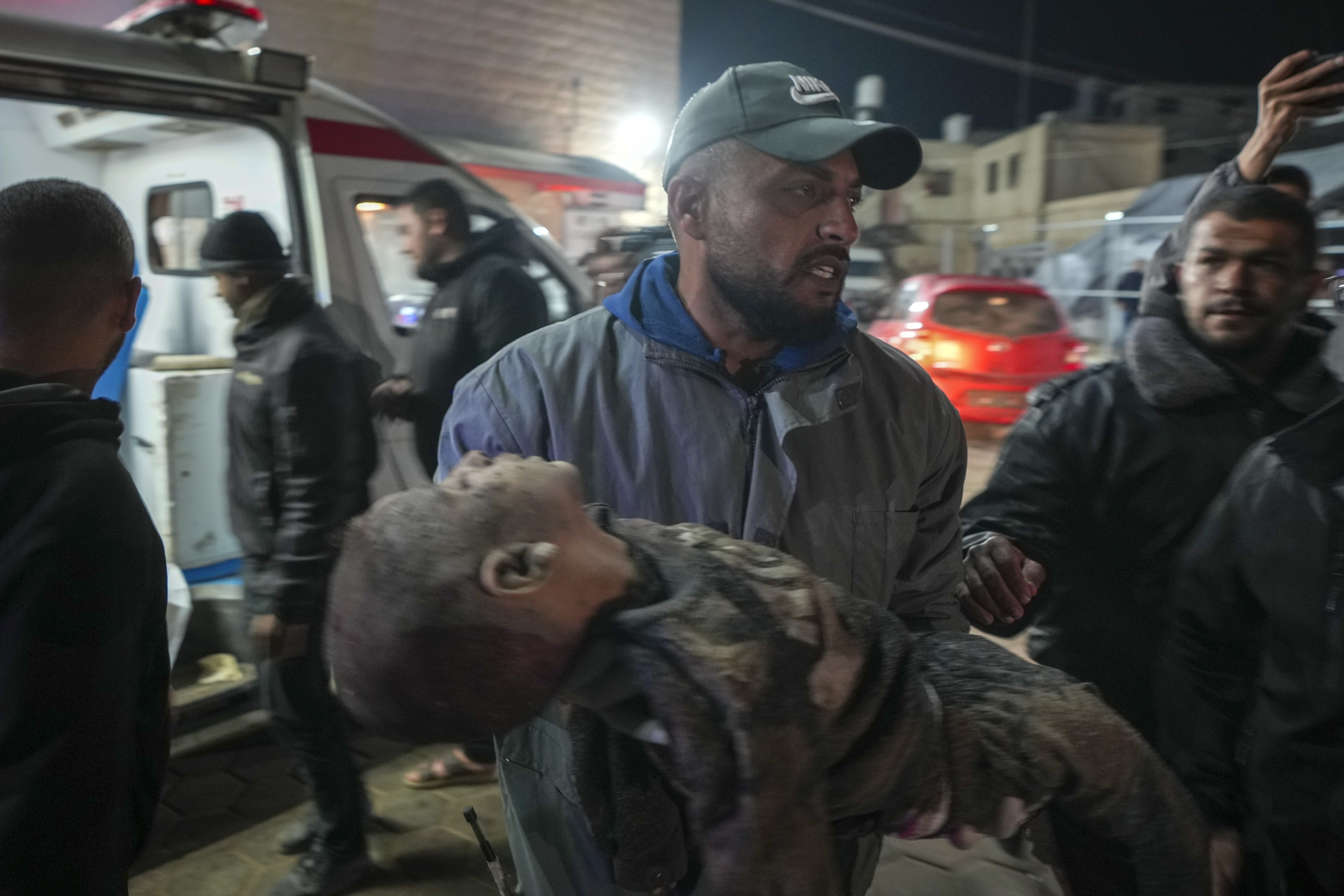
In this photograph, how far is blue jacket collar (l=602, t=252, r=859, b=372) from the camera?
153 cm

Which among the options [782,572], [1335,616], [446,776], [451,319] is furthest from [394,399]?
[1335,616]

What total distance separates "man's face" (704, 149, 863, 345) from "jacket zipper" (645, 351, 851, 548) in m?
0.05

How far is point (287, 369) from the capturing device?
9.67ft

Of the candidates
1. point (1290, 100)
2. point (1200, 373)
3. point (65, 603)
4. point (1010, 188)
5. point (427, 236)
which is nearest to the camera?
point (65, 603)

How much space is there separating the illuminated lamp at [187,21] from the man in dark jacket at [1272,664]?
3753 millimetres

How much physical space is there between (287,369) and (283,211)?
5.12ft

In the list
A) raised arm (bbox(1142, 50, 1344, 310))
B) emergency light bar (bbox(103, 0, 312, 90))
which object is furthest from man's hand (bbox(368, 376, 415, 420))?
raised arm (bbox(1142, 50, 1344, 310))

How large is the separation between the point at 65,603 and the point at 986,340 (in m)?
8.24

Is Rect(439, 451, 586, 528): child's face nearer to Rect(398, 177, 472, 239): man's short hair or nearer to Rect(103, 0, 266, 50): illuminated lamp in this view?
Rect(398, 177, 472, 239): man's short hair

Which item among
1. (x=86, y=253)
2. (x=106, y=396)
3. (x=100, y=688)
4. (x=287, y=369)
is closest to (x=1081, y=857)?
(x=100, y=688)

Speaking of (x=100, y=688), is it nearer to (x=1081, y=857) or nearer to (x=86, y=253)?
(x=86, y=253)

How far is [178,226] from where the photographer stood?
4957 millimetres

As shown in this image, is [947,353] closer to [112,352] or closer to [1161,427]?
[1161,427]

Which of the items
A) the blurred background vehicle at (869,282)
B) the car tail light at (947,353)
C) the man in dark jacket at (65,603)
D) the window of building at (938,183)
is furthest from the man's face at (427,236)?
the window of building at (938,183)
